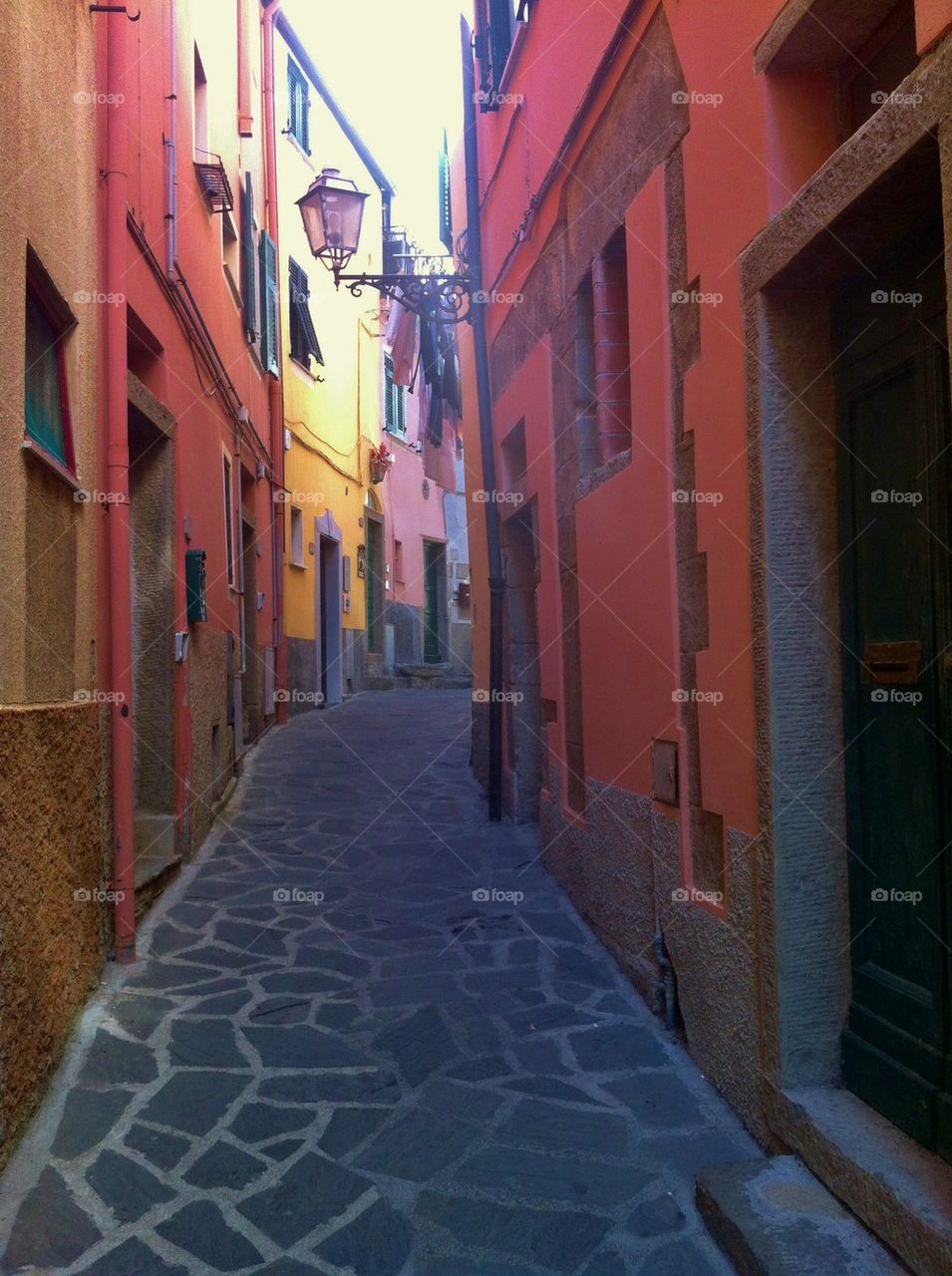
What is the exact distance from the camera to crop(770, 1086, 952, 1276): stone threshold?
7.76 ft

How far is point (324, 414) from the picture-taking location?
15.3 metres

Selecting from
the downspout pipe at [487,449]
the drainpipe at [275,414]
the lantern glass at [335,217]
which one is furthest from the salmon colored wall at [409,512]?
the lantern glass at [335,217]

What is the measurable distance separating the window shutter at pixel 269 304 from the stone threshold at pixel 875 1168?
32.3 feet

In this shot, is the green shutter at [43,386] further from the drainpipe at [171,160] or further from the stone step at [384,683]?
the stone step at [384,683]

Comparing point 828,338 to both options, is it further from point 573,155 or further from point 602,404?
point 573,155

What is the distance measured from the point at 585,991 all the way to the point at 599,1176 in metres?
1.55

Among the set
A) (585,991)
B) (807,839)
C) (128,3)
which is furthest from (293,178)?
(807,839)

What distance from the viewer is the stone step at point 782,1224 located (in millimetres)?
2512

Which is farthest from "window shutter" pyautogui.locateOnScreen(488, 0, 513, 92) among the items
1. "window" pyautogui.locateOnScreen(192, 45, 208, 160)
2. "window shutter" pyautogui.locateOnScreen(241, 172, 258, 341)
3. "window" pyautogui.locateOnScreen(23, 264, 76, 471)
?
"window" pyautogui.locateOnScreen(23, 264, 76, 471)

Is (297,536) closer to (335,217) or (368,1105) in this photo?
(335,217)

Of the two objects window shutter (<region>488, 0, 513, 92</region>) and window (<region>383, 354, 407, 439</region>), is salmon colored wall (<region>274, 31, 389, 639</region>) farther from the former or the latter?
window shutter (<region>488, 0, 513, 92</region>)

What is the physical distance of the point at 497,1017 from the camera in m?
4.43

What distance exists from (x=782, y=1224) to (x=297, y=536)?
11814 mm

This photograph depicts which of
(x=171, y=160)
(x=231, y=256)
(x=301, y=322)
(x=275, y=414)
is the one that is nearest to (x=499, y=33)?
(x=171, y=160)
